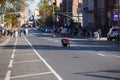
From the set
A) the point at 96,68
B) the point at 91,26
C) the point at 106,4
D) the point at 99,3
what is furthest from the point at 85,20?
the point at 96,68

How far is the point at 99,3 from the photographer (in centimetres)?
10350

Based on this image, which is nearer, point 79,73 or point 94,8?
point 79,73

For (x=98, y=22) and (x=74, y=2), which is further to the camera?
A: (x=74, y=2)

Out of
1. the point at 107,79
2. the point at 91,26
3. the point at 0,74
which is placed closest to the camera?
the point at 107,79

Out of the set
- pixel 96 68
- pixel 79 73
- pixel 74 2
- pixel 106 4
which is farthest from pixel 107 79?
pixel 74 2

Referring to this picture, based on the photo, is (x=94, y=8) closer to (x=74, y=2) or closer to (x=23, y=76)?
(x=74, y=2)

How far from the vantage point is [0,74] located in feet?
61.6

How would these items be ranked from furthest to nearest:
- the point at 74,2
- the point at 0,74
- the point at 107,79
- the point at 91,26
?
1. the point at 74,2
2. the point at 91,26
3. the point at 0,74
4. the point at 107,79

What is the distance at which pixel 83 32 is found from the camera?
101125 mm

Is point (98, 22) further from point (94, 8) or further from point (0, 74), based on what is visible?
point (0, 74)

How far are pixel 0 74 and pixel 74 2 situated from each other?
493 ft

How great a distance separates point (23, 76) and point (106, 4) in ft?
257

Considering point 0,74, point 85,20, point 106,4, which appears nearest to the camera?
point 0,74

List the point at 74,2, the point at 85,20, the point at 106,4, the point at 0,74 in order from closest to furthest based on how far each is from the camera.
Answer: the point at 0,74
the point at 106,4
the point at 85,20
the point at 74,2
